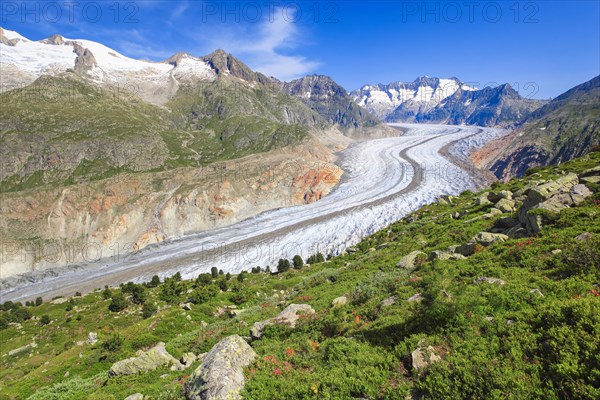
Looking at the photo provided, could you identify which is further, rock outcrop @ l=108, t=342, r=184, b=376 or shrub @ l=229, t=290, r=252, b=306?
shrub @ l=229, t=290, r=252, b=306

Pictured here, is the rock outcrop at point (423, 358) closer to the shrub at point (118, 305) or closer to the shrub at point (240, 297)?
the shrub at point (240, 297)

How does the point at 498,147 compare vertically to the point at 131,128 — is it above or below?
below

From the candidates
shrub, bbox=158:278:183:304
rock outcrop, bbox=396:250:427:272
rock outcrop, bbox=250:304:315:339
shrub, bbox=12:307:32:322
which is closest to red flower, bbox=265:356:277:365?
rock outcrop, bbox=250:304:315:339

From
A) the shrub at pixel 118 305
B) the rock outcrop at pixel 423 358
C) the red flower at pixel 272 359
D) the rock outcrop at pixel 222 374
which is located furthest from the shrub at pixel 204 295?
the rock outcrop at pixel 423 358

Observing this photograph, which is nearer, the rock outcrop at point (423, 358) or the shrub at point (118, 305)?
the rock outcrop at point (423, 358)

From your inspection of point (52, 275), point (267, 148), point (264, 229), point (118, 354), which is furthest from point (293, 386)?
point (267, 148)

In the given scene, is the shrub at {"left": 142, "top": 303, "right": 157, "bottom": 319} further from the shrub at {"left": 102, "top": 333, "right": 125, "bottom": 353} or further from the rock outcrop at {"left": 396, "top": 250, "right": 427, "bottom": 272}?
the rock outcrop at {"left": 396, "top": 250, "right": 427, "bottom": 272}

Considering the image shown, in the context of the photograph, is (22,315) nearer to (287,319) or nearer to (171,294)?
(171,294)

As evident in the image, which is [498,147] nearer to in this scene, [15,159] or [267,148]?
[267,148]
